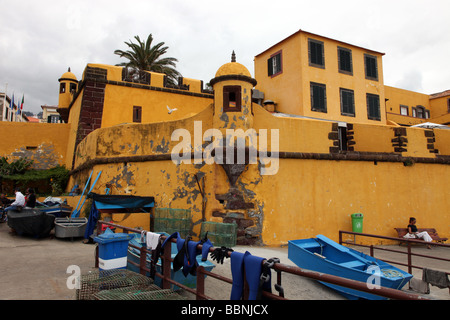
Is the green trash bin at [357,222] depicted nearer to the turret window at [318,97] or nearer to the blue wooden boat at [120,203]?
the blue wooden boat at [120,203]

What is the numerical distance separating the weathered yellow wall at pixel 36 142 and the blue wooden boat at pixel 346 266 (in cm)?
1567

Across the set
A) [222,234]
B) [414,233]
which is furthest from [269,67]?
[222,234]

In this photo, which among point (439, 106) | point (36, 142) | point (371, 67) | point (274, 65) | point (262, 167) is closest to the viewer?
point (262, 167)

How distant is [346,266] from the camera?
6984 mm

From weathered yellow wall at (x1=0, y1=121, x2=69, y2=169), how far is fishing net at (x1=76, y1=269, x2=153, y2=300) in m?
15.5

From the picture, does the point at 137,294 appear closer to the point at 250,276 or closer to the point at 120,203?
the point at 250,276

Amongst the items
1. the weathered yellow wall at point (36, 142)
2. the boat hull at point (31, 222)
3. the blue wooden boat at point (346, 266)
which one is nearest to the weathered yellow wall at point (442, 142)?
the blue wooden boat at point (346, 266)

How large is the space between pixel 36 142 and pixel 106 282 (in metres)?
16.6

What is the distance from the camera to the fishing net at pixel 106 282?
4.40 meters

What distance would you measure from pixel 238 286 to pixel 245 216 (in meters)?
7.22

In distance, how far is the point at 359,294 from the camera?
22.5 feet

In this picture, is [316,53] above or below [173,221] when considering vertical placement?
above

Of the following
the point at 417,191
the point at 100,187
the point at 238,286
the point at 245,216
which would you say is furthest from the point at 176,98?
the point at 238,286
